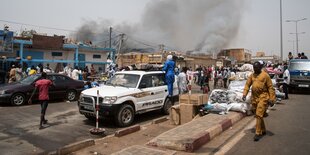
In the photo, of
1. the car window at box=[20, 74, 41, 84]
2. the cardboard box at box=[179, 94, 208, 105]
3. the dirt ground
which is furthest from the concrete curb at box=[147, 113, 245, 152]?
the car window at box=[20, 74, 41, 84]

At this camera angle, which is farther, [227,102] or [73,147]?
[227,102]

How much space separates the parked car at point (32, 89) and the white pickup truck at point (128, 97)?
4.40m

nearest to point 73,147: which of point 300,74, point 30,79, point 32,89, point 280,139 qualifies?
point 280,139

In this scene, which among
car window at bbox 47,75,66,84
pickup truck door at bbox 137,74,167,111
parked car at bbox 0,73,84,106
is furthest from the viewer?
car window at bbox 47,75,66,84

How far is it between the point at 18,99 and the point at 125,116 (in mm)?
5820

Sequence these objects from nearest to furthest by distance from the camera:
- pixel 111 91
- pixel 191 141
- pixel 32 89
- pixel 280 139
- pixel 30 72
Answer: pixel 191 141 < pixel 280 139 < pixel 111 91 < pixel 32 89 < pixel 30 72

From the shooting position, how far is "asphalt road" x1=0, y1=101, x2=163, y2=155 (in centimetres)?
626

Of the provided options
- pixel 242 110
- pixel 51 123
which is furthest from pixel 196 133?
pixel 51 123

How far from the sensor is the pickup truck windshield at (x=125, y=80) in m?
9.12

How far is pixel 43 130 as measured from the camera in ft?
25.3

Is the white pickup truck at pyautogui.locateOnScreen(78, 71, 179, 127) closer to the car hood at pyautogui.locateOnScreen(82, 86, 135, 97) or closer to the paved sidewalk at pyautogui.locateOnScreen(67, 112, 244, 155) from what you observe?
the car hood at pyautogui.locateOnScreen(82, 86, 135, 97)

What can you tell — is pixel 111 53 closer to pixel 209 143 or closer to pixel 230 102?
pixel 230 102

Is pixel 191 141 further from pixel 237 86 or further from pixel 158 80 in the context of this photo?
pixel 237 86

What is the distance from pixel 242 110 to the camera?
8773mm
